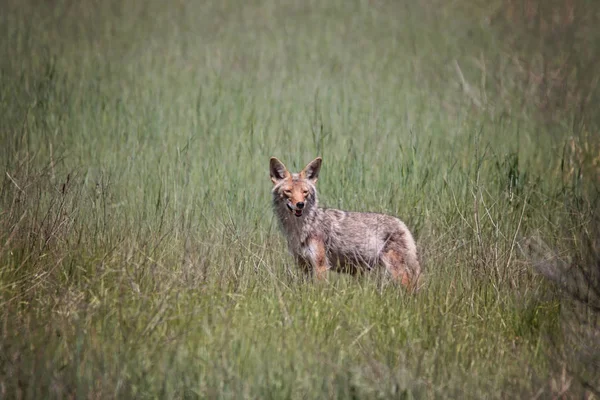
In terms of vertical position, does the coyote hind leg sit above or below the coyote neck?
below

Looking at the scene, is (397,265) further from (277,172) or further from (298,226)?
(277,172)

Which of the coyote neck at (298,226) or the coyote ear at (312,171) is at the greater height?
the coyote ear at (312,171)

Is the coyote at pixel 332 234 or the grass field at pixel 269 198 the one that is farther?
the coyote at pixel 332 234

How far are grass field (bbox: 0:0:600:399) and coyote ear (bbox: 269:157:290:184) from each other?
0.42 metres

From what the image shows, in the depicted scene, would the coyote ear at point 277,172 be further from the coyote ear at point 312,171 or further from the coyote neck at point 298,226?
the coyote neck at point 298,226

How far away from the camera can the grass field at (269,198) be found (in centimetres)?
497

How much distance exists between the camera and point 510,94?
1244 cm

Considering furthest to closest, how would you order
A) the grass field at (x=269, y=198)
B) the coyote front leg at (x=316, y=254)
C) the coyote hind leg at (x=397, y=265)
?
1. the coyote front leg at (x=316, y=254)
2. the coyote hind leg at (x=397, y=265)
3. the grass field at (x=269, y=198)

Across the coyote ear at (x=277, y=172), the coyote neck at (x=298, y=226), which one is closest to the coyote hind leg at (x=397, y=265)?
the coyote neck at (x=298, y=226)

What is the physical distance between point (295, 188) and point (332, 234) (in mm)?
577

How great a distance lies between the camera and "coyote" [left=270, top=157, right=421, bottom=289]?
7070mm

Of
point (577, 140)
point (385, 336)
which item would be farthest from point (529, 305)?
point (577, 140)

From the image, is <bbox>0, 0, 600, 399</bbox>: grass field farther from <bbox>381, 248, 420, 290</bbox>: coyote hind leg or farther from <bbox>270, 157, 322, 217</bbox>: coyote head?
<bbox>270, 157, 322, 217</bbox>: coyote head

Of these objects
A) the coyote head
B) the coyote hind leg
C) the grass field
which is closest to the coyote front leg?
the grass field
